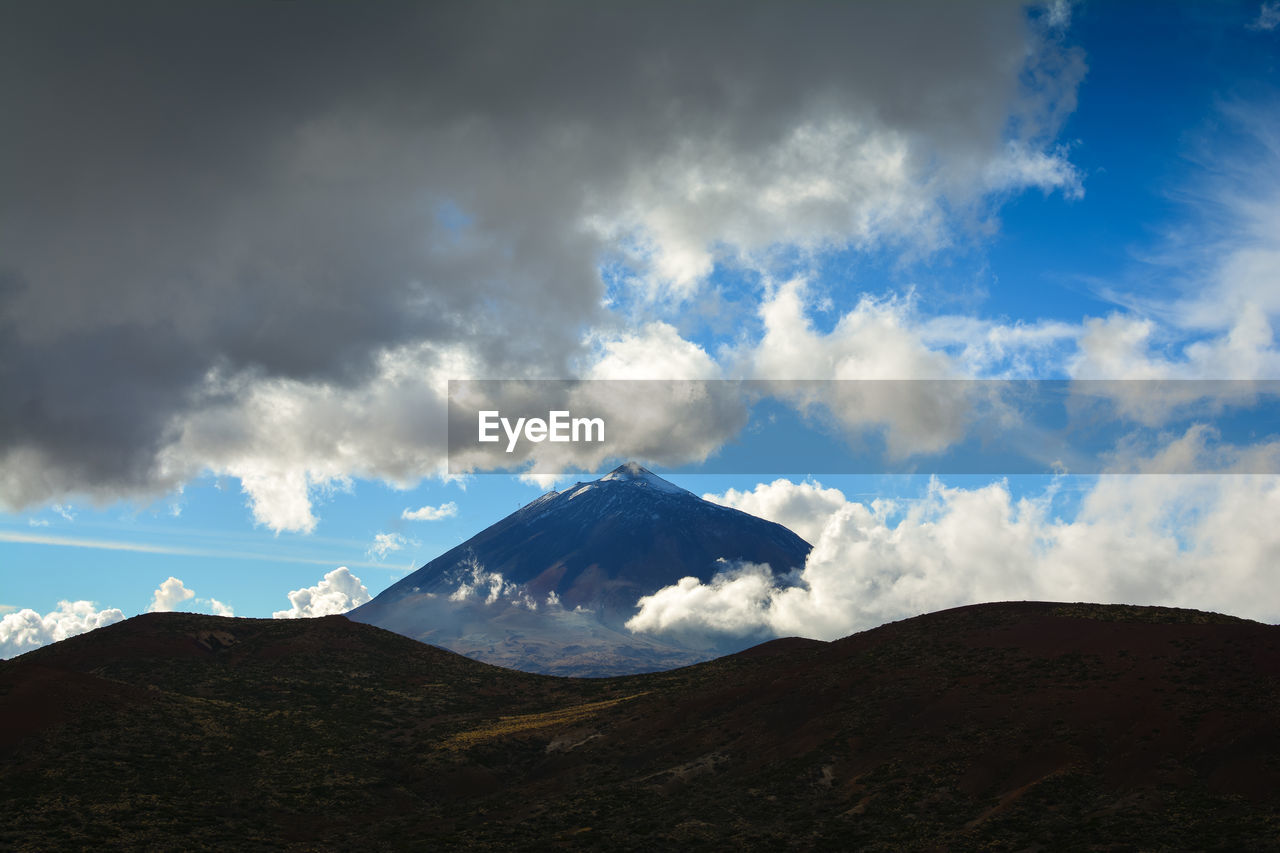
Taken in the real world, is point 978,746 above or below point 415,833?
above

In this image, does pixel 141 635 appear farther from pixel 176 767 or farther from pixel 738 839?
pixel 738 839

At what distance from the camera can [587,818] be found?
56.4 m

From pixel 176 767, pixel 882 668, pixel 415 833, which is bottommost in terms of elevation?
pixel 415 833

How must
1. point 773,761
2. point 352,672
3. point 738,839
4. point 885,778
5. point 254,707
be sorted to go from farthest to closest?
1. point 352,672
2. point 254,707
3. point 773,761
4. point 885,778
5. point 738,839

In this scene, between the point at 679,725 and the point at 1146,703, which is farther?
the point at 679,725

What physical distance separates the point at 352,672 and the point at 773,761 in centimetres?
5710

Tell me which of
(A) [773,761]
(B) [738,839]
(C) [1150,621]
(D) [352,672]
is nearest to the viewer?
(B) [738,839]

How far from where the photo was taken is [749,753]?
6397 centimetres

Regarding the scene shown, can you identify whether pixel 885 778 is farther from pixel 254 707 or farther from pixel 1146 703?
pixel 254 707

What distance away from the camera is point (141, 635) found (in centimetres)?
10250

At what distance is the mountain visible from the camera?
155 feet

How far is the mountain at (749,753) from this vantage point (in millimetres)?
47125

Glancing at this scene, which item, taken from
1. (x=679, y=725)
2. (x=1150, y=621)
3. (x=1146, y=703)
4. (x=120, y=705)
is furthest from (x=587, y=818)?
(x=1150, y=621)

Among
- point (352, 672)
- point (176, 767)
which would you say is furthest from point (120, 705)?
point (352, 672)
